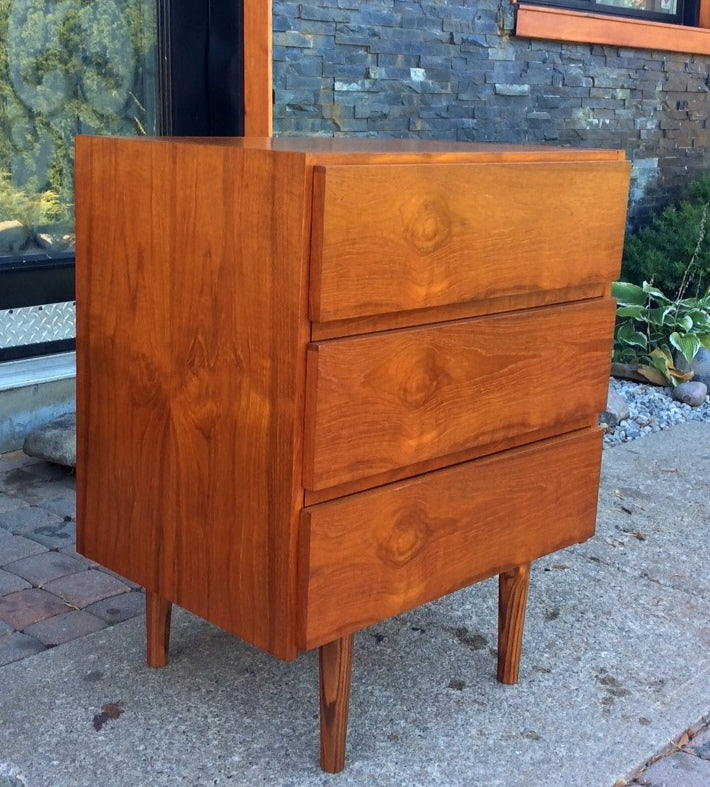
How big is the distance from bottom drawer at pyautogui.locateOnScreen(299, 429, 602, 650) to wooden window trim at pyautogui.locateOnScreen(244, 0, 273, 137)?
2411mm

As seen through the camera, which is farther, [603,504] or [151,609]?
[603,504]

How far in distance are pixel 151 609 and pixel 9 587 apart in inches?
26.1

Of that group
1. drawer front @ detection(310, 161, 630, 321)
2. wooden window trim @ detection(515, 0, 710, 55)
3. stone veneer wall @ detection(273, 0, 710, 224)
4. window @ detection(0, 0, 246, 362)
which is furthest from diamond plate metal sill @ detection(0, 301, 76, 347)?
wooden window trim @ detection(515, 0, 710, 55)

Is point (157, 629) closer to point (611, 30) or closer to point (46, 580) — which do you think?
point (46, 580)

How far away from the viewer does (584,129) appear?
19.3 ft

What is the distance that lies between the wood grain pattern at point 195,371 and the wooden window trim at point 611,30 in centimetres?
387

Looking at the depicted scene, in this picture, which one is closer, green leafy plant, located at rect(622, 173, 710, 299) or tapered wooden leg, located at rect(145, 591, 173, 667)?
tapered wooden leg, located at rect(145, 591, 173, 667)

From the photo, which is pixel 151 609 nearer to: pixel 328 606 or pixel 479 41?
pixel 328 606

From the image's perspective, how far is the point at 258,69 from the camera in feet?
13.7

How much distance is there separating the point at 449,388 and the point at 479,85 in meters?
3.61

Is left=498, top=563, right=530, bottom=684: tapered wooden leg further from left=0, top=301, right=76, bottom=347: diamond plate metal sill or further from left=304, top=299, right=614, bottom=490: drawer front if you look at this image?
left=0, top=301, right=76, bottom=347: diamond plate metal sill

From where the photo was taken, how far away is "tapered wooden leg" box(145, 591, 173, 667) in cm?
225

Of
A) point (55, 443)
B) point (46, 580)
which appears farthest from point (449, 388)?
point (55, 443)

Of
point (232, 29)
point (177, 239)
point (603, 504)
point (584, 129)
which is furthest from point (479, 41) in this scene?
point (177, 239)
